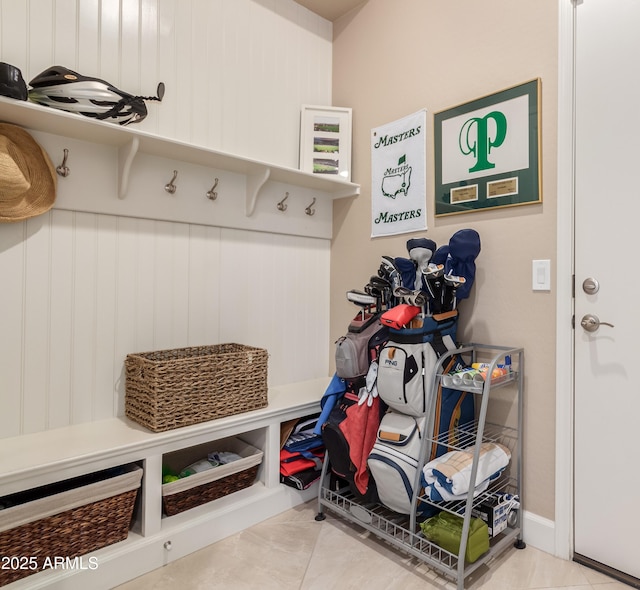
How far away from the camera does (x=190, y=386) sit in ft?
5.52

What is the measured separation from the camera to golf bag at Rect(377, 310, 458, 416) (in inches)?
64.7

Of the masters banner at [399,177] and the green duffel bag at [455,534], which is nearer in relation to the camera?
the green duffel bag at [455,534]

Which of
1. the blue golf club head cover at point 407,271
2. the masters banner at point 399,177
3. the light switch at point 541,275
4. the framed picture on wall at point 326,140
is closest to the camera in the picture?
the light switch at point 541,275

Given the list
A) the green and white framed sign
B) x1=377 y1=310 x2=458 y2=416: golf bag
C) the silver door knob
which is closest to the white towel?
x1=377 y1=310 x2=458 y2=416: golf bag

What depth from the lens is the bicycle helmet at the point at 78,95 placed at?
1.52m

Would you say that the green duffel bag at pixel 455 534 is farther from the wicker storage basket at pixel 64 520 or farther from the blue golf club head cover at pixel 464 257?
the wicker storage basket at pixel 64 520

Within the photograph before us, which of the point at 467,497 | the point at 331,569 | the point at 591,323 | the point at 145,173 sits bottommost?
the point at 331,569

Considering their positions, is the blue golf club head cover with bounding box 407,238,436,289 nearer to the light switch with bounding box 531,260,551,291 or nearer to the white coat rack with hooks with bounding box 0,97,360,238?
the light switch with bounding box 531,260,551,291

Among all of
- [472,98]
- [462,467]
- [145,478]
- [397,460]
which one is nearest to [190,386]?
[145,478]

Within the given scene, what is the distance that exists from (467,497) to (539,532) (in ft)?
1.64

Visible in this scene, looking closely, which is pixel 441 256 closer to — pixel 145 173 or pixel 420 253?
pixel 420 253

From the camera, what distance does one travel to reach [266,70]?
2322 millimetres

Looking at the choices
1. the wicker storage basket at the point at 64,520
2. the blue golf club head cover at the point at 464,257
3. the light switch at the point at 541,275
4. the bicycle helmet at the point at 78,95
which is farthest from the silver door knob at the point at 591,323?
the bicycle helmet at the point at 78,95

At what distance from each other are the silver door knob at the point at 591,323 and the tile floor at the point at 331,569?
2.88 feet
